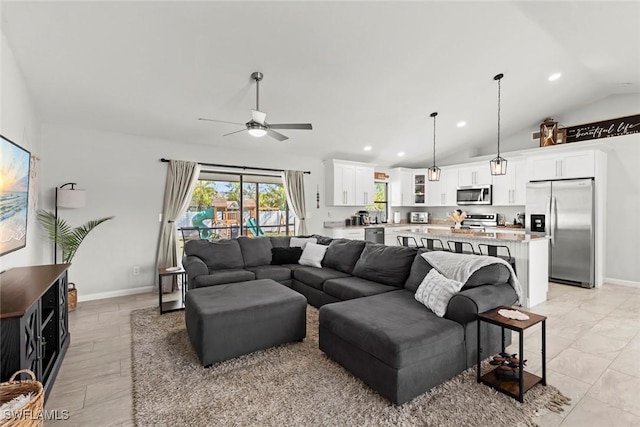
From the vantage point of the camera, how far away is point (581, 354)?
2793mm

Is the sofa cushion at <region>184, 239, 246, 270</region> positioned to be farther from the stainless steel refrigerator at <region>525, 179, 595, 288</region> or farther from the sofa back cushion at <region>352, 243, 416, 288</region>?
the stainless steel refrigerator at <region>525, 179, 595, 288</region>

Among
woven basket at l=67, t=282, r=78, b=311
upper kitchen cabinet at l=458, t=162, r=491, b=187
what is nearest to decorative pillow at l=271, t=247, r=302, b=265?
woven basket at l=67, t=282, r=78, b=311

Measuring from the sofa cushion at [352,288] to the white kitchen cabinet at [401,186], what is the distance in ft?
15.3

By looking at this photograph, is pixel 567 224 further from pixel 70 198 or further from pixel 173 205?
pixel 70 198

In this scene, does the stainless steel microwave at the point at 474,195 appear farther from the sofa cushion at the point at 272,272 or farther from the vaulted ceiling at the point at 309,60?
the sofa cushion at the point at 272,272

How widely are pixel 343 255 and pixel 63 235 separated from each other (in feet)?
12.6

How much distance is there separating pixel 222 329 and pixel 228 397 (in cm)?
57

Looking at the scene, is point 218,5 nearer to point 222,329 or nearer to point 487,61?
point 222,329

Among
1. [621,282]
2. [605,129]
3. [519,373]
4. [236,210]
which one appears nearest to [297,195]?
[236,210]

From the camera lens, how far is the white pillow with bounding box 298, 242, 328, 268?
4609 millimetres

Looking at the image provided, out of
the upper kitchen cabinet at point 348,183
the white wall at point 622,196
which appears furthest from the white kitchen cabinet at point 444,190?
the white wall at point 622,196

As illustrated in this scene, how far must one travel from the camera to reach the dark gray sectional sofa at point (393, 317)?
81.6 inches

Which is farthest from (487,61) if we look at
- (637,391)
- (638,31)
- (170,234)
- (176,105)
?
(170,234)

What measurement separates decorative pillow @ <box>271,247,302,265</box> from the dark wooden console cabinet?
2587 millimetres
